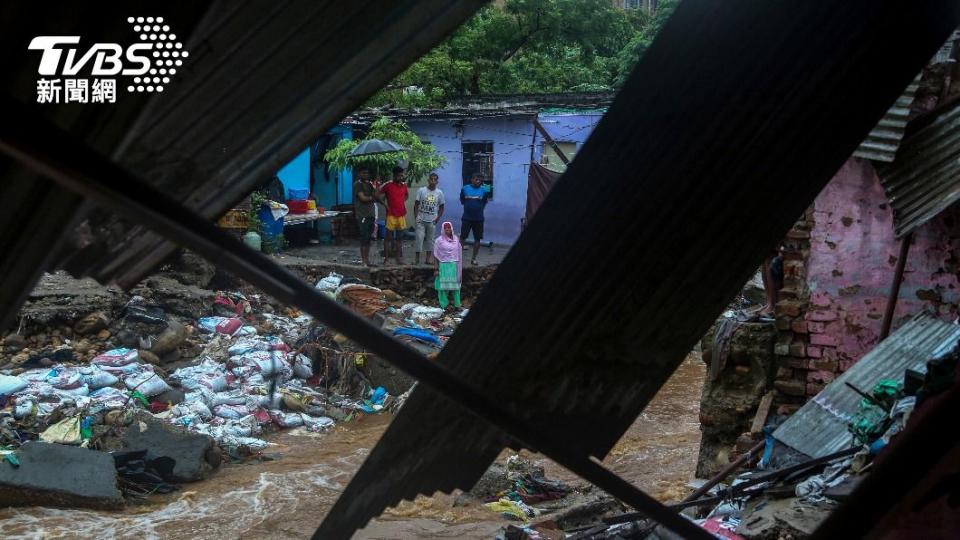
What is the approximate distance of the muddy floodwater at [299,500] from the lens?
7453mm

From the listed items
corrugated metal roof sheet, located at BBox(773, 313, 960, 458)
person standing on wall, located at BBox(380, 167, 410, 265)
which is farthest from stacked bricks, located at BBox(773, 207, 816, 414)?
person standing on wall, located at BBox(380, 167, 410, 265)

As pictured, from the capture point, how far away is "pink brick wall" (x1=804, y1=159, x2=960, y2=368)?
6262 mm

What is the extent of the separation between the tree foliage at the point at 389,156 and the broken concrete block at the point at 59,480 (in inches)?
338

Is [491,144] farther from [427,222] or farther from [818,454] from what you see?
[818,454]

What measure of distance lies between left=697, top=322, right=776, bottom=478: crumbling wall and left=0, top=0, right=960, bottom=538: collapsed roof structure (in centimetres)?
544

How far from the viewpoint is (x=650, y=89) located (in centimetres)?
166

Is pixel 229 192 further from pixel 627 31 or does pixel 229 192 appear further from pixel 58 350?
pixel 627 31

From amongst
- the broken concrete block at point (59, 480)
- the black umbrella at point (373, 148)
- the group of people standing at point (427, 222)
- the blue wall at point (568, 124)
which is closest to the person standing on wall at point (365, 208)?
the group of people standing at point (427, 222)

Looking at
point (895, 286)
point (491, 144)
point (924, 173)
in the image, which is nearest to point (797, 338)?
point (895, 286)

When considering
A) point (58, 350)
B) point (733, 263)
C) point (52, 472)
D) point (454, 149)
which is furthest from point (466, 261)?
point (733, 263)

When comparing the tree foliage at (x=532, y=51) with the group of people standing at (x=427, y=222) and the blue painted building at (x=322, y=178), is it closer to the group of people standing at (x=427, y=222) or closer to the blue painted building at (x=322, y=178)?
the blue painted building at (x=322, y=178)

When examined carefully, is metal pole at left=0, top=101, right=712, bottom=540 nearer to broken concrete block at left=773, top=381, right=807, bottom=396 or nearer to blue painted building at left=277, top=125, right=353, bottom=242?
broken concrete block at left=773, top=381, right=807, bottom=396

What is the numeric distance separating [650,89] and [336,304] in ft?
2.41

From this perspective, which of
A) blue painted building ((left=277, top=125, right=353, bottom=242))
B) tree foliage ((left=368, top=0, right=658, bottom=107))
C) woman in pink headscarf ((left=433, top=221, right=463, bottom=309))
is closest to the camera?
woman in pink headscarf ((left=433, top=221, right=463, bottom=309))
